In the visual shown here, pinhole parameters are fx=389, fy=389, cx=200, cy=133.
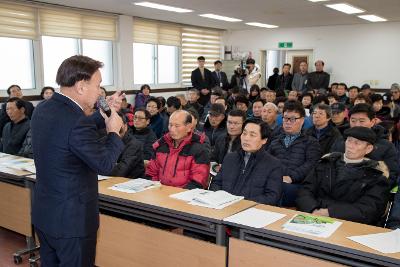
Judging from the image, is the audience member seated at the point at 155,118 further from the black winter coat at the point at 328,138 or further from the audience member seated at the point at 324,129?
the black winter coat at the point at 328,138

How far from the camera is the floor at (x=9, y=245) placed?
315 centimetres

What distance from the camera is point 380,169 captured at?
8.39 feet

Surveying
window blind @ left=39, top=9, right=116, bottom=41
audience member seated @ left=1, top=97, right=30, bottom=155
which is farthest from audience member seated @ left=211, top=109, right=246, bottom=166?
window blind @ left=39, top=9, right=116, bottom=41

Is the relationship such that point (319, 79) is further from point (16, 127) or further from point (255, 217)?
point (255, 217)

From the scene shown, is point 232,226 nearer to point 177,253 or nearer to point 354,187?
point 177,253

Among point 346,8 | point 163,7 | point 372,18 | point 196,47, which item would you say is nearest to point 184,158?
point 163,7

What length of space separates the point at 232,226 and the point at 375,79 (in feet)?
31.0

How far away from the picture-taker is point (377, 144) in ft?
11.6

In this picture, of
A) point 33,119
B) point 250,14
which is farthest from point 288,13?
point 33,119

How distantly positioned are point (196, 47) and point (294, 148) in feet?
26.6

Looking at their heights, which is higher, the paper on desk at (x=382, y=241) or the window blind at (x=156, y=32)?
the window blind at (x=156, y=32)

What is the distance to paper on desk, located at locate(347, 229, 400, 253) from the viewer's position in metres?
1.77

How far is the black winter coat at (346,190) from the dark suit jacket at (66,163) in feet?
5.07

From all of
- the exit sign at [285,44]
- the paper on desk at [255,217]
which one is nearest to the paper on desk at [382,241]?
the paper on desk at [255,217]
